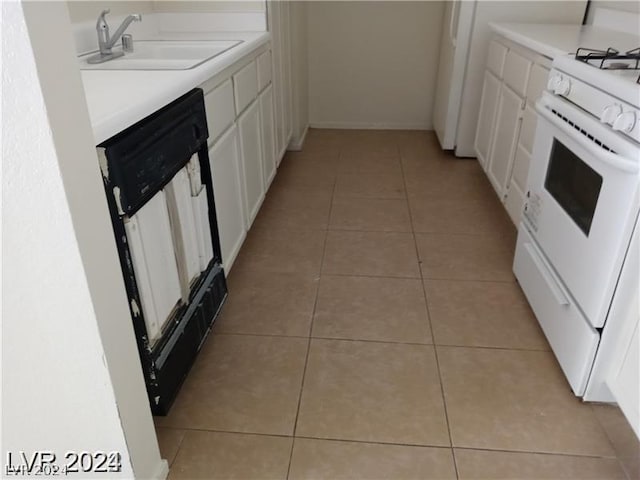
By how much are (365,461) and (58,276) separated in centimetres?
87

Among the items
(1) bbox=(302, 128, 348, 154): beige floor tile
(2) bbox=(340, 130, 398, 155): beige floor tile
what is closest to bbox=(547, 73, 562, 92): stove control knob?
(2) bbox=(340, 130, 398, 155): beige floor tile

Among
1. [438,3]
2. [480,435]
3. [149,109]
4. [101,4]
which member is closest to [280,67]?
[101,4]

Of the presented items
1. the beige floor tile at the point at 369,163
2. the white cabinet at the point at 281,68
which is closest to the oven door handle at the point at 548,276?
the beige floor tile at the point at 369,163

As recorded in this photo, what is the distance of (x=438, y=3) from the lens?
382 cm

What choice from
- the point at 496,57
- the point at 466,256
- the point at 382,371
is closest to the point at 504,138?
the point at 496,57

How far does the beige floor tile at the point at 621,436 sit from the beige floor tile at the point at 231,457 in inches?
34.5

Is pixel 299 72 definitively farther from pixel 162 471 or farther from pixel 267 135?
pixel 162 471

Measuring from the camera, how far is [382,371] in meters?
1.59

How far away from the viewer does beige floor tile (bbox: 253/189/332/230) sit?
2578mm

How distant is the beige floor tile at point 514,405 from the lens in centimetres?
134

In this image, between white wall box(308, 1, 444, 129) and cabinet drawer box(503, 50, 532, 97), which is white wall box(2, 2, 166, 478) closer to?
cabinet drawer box(503, 50, 532, 97)

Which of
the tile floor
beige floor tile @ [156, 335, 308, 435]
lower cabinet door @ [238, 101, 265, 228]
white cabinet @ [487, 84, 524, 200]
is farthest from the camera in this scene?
white cabinet @ [487, 84, 524, 200]

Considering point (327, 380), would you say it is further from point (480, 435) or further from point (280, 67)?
point (280, 67)

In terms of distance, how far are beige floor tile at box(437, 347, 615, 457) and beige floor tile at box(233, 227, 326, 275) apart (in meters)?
0.77
